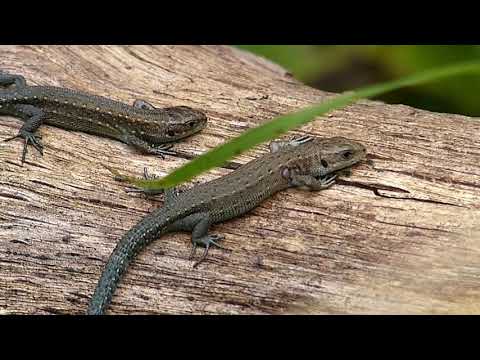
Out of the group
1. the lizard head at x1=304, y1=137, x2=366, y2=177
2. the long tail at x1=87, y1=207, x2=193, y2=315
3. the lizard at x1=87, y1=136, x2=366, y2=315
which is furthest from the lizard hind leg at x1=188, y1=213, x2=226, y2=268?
the lizard head at x1=304, y1=137, x2=366, y2=177

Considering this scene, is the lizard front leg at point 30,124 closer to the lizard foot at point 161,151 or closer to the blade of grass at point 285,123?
the lizard foot at point 161,151

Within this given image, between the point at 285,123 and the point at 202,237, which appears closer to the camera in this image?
the point at 285,123

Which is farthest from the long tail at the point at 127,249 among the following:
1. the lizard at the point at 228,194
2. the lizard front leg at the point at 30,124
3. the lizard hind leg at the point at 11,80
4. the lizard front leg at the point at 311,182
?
the lizard hind leg at the point at 11,80

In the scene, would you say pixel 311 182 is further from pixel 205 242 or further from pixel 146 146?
pixel 146 146

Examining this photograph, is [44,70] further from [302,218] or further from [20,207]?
[302,218]

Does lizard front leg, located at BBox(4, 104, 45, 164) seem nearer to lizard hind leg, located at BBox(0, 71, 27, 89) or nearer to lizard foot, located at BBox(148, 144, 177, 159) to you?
lizard hind leg, located at BBox(0, 71, 27, 89)

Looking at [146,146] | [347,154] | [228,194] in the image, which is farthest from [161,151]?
[347,154]

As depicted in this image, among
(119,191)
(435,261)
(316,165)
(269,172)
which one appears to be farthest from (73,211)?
(435,261)
